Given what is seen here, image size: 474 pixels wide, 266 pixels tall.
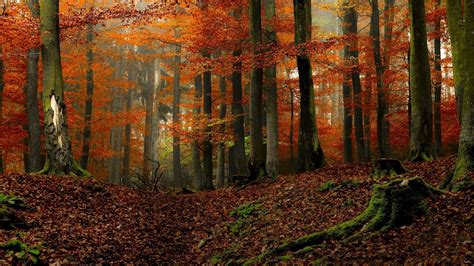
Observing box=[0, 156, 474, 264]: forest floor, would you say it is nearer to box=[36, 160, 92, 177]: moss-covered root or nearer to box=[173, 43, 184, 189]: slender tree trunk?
box=[36, 160, 92, 177]: moss-covered root

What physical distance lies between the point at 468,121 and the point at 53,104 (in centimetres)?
1137

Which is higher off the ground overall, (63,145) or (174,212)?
(63,145)

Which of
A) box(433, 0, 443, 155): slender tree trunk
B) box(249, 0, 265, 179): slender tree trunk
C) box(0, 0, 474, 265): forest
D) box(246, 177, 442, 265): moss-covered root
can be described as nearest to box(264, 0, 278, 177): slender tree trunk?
box(0, 0, 474, 265): forest

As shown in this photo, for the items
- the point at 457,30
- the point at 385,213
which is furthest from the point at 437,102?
the point at 385,213

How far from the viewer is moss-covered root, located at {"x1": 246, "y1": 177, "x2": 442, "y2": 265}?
22.5 ft

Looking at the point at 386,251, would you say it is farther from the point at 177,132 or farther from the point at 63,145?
the point at 177,132

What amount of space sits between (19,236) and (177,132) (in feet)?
46.8

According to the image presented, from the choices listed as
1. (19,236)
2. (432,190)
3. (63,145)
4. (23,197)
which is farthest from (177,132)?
(432,190)

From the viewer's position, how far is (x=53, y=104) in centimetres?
1324

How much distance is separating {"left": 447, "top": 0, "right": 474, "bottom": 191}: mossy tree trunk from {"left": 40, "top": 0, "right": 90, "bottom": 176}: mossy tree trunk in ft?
35.3

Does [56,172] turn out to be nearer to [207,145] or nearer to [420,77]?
[207,145]

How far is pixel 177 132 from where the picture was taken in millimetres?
21859

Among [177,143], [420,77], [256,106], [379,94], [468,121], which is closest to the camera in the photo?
[468,121]

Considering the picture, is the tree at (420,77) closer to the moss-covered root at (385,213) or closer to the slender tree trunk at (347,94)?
the moss-covered root at (385,213)
